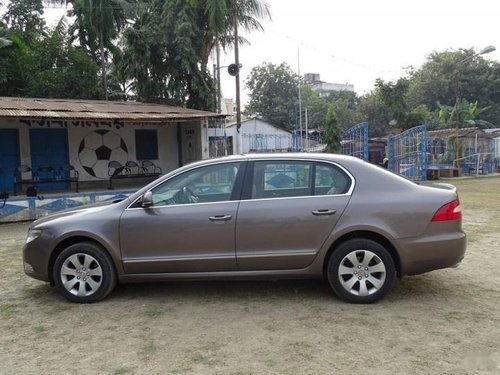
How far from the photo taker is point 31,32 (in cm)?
2555

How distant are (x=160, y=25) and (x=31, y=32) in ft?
34.3

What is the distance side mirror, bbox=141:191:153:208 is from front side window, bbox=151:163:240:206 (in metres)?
0.07

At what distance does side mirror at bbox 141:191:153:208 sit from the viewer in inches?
187

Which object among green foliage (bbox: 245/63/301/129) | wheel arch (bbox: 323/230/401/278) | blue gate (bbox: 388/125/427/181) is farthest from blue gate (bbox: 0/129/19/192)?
green foliage (bbox: 245/63/301/129)

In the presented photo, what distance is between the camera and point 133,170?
55.7 feet

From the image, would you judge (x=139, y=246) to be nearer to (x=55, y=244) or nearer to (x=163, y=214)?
(x=163, y=214)

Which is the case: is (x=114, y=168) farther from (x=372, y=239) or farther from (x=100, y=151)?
(x=372, y=239)

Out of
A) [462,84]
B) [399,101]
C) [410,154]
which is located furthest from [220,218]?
[462,84]

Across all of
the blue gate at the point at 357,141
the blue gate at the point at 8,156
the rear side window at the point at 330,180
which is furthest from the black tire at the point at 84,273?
the blue gate at the point at 357,141

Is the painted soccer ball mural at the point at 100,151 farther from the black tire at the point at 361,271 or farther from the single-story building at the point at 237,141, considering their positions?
the black tire at the point at 361,271

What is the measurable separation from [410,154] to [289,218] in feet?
61.0

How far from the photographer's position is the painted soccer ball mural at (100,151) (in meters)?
16.1

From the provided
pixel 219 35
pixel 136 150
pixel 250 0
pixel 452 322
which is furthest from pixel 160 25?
pixel 452 322

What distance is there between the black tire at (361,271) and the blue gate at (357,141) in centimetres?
1508
